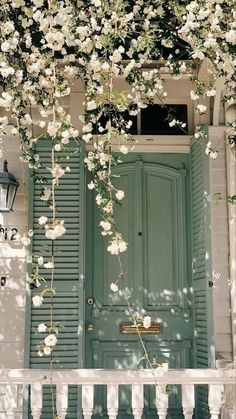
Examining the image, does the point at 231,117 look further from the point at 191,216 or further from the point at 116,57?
the point at 116,57

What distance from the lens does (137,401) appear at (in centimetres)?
355

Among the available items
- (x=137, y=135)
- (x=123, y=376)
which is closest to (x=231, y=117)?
(x=137, y=135)

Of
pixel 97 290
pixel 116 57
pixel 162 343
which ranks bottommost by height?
pixel 162 343

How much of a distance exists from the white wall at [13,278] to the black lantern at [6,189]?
111mm

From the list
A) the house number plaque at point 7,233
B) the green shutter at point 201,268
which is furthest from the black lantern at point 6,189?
the green shutter at point 201,268

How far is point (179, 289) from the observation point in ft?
16.6


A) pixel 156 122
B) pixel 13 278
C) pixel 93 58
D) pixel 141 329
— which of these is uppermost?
pixel 156 122

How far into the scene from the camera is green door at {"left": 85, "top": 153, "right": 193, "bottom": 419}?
4949 mm

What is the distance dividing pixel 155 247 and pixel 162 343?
83 cm

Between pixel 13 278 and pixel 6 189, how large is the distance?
770mm

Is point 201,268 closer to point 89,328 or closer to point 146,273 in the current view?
point 146,273

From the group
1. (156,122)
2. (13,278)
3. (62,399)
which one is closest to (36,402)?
(62,399)

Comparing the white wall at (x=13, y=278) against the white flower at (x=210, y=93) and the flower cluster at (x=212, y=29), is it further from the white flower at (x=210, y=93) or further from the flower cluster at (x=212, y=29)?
the flower cluster at (x=212, y=29)

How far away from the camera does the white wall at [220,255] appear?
477 cm
